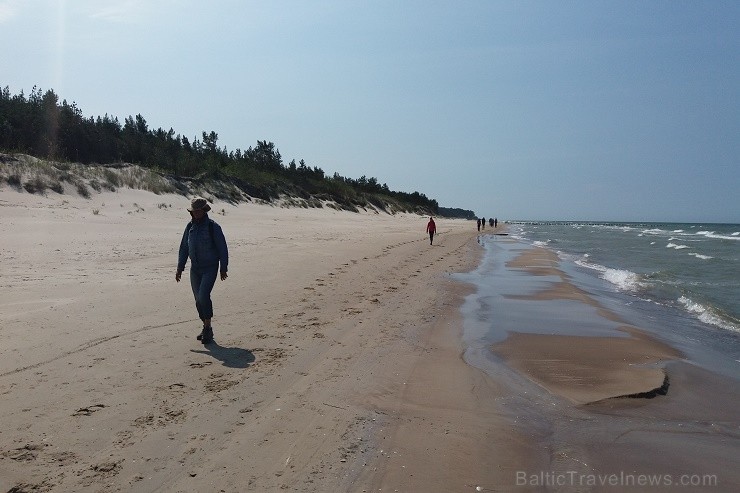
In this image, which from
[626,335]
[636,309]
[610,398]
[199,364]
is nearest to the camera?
[610,398]

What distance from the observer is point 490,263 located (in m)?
19.6

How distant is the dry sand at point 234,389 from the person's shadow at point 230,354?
0.11 feet

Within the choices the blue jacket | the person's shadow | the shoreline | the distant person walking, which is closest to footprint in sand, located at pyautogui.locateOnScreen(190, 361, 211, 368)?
the person's shadow

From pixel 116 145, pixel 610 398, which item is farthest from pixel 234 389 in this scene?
pixel 116 145

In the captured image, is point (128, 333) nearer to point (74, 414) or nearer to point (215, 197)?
point (74, 414)

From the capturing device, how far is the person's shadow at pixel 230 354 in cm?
535

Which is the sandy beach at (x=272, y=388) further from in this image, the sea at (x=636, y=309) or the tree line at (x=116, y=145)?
the tree line at (x=116, y=145)

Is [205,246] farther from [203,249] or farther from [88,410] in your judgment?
[88,410]

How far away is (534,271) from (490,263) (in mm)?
2729

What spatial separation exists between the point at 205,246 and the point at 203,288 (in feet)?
1.70

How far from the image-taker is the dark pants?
242 inches

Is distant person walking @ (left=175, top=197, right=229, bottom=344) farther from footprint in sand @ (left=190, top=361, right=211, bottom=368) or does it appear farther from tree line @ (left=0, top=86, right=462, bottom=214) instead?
tree line @ (left=0, top=86, right=462, bottom=214)

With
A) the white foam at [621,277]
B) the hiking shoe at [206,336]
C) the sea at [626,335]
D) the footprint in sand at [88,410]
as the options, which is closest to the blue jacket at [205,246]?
the hiking shoe at [206,336]

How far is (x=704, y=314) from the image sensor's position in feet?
34.0
